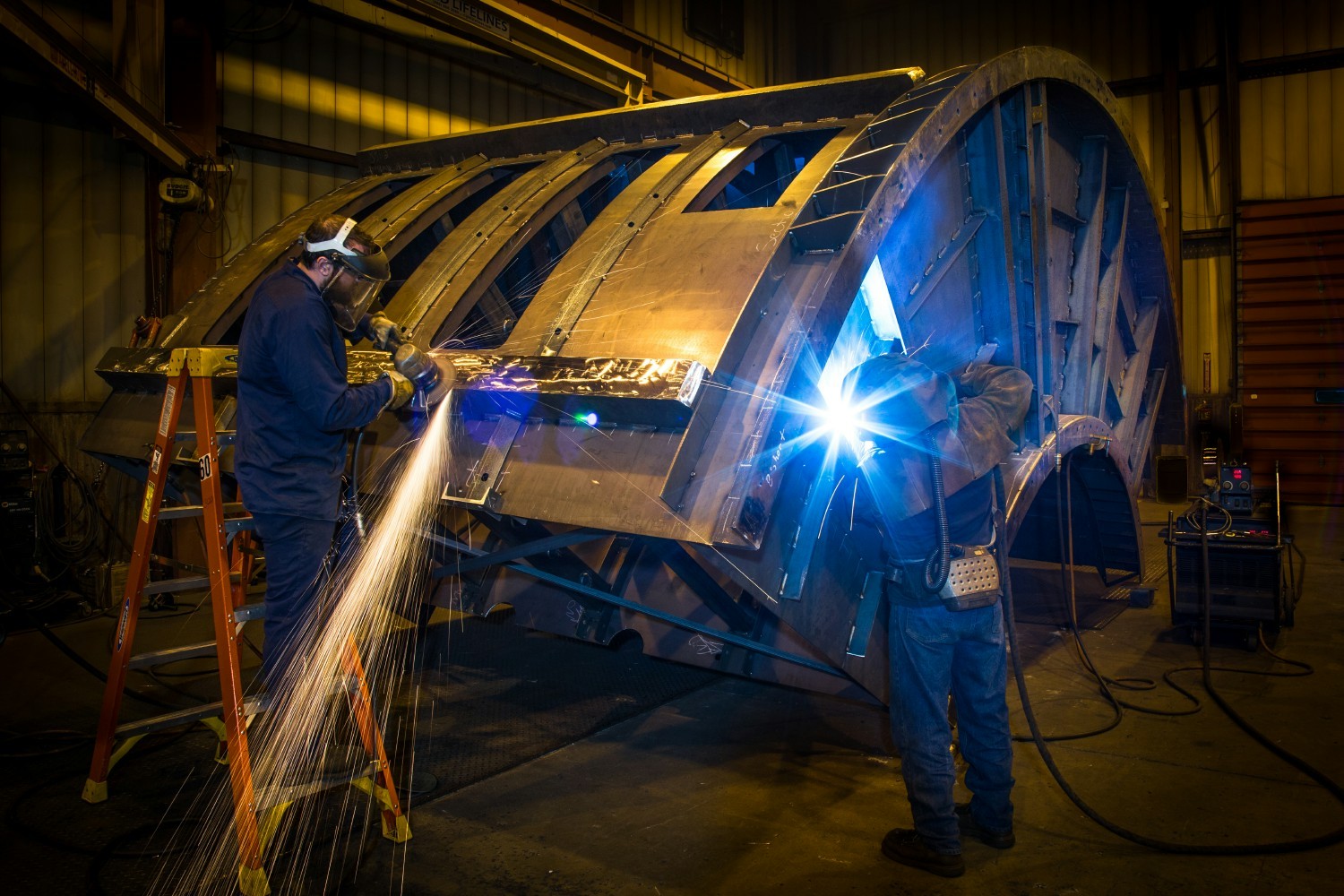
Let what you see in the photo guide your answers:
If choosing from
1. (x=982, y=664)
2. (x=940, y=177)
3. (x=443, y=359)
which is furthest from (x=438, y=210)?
(x=982, y=664)

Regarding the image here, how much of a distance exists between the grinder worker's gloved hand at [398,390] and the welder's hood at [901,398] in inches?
56.1

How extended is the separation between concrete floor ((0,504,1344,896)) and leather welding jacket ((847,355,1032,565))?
98 cm

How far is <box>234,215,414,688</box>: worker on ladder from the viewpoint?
2.90 metres

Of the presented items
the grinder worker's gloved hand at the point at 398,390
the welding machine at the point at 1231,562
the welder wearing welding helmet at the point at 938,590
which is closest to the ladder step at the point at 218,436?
the grinder worker's gloved hand at the point at 398,390

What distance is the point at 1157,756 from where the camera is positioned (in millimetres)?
3744

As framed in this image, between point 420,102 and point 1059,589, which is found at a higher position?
point 420,102

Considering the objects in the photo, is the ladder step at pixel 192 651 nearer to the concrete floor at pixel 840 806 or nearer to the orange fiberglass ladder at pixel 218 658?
the orange fiberglass ladder at pixel 218 658

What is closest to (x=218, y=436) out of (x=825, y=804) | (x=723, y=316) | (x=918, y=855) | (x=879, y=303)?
(x=723, y=316)

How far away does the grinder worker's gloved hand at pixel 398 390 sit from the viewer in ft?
9.89

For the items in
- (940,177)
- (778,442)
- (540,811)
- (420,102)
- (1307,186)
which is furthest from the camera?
(1307,186)

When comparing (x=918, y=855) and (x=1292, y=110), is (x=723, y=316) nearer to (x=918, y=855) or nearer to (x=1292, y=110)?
(x=918, y=855)

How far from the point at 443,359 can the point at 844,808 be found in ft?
6.90

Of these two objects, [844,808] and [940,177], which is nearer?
[844,808]

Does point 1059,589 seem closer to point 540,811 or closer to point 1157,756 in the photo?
point 1157,756
